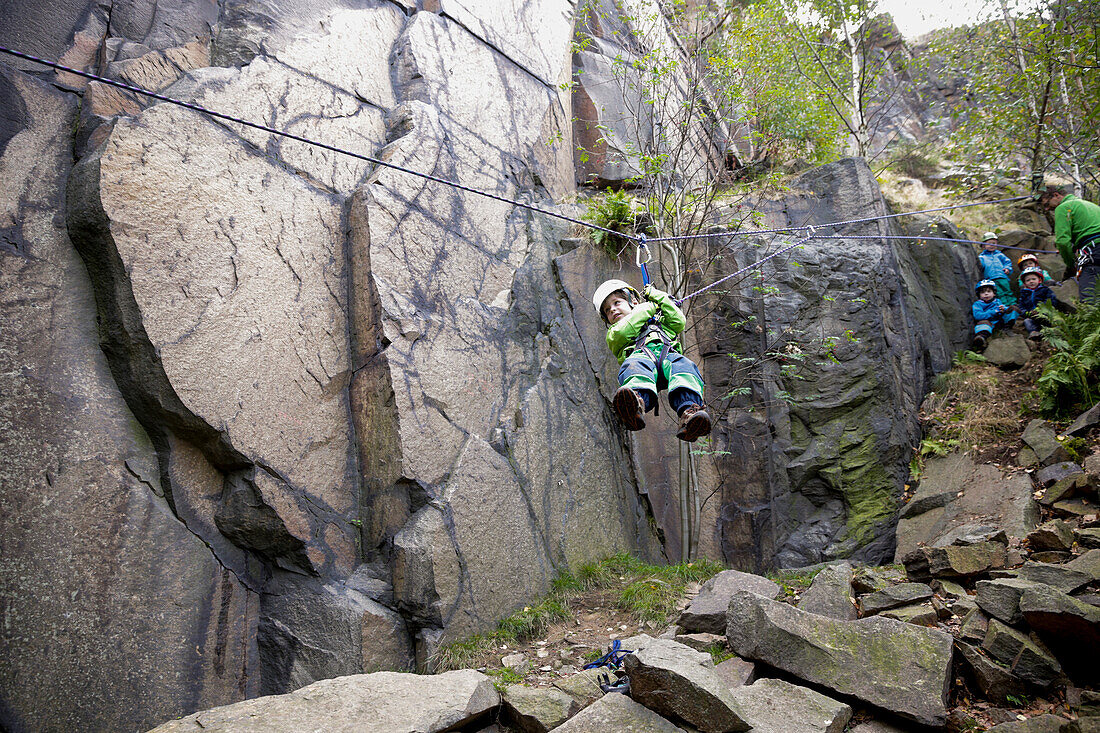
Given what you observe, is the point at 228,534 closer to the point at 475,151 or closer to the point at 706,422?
the point at 706,422

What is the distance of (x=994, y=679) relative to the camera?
12.1 ft

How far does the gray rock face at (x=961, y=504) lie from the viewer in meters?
5.71

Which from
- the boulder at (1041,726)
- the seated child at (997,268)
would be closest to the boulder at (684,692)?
the boulder at (1041,726)

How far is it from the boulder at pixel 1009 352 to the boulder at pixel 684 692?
288 inches

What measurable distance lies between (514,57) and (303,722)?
23.7 ft

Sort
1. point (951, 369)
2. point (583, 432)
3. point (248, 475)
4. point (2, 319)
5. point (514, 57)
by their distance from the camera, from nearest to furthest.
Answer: point (2, 319) → point (248, 475) → point (583, 432) → point (514, 57) → point (951, 369)

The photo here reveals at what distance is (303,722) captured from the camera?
3252 millimetres

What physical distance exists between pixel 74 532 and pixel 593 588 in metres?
3.89

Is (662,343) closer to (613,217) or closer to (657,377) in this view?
(657,377)

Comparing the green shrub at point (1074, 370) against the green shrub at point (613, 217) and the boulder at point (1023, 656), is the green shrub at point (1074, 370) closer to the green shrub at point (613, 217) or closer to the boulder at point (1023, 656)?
the boulder at point (1023, 656)

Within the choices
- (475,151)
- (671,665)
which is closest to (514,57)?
(475,151)

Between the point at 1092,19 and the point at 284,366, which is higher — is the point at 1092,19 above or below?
above

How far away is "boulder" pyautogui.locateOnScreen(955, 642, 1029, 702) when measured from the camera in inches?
144

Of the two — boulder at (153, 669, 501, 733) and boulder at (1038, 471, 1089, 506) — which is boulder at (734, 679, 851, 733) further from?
boulder at (1038, 471, 1089, 506)
